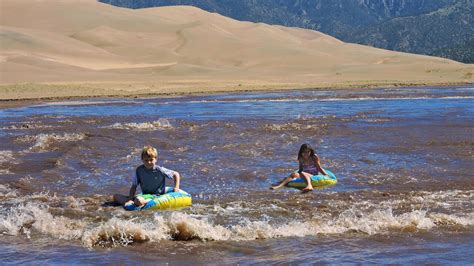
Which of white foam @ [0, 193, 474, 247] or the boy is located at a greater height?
the boy

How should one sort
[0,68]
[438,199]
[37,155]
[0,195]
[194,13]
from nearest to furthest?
1. [438,199]
2. [0,195]
3. [37,155]
4. [0,68]
5. [194,13]

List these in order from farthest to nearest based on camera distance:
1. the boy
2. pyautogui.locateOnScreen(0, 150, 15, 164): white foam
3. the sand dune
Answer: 1. the sand dune
2. pyautogui.locateOnScreen(0, 150, 15, 164): white foam
3. the boy

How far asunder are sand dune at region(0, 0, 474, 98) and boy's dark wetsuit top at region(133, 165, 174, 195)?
3903cm

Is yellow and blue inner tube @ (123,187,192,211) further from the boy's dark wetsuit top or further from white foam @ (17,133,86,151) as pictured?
white foam @ (17,133,86,151)

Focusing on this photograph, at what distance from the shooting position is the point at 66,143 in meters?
20.5

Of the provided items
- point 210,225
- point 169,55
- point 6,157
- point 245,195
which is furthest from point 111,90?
point 169,55

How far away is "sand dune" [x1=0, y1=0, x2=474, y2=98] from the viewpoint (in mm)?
74062

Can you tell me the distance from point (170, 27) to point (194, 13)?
1415 inches

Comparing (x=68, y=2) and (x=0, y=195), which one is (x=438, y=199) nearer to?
(x=0, y=195)

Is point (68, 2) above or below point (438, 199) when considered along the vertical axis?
above

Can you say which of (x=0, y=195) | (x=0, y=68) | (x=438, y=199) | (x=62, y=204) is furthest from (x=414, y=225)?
(x=0, y=68)

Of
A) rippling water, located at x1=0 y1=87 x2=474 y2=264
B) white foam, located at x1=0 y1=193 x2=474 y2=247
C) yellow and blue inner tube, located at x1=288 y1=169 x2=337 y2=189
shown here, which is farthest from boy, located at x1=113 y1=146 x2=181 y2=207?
yellow and blue inner tube, located at x1=288 y1=169 x2=337 y2=189

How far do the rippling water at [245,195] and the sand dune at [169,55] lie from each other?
3058cm

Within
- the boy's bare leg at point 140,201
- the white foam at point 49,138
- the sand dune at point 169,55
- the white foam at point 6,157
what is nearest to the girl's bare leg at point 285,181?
the boy's bare leg at point 140,201
